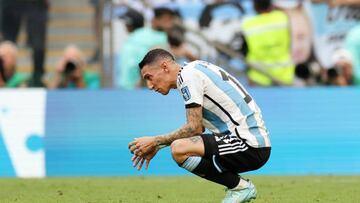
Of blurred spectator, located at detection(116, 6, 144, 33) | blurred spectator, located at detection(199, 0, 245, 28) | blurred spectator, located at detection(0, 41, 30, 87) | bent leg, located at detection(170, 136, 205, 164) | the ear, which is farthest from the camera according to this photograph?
blurred spectator, located at detection(199, 0, 245, 28)

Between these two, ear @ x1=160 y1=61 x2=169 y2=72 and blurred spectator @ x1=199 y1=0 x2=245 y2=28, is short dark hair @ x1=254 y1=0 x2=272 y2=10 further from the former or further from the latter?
ear @ x1=160 y1=61 x2=169 y2=72

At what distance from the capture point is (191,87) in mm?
8672

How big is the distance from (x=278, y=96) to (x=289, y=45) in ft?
9.00

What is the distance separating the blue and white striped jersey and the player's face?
160 mm

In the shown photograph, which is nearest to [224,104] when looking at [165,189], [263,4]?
[165,189]

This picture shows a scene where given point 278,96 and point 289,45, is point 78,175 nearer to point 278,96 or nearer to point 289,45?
point 278,96

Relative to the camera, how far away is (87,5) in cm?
1842

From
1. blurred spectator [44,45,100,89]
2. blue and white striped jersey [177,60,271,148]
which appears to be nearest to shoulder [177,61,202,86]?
blue and white striped jersey [177,60,271,148]

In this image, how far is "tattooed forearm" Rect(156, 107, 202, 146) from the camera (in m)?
8.66

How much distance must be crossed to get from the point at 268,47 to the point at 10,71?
4.82 metres

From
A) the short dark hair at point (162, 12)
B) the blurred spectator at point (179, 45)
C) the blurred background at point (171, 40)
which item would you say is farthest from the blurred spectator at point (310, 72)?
the short dark hair at point (162, 12)

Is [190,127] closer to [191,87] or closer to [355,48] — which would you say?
[191,87]

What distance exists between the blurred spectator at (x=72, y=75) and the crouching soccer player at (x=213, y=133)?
8.66m

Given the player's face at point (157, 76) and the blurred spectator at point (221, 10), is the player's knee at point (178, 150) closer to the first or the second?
the player's face at point (157, 76)
